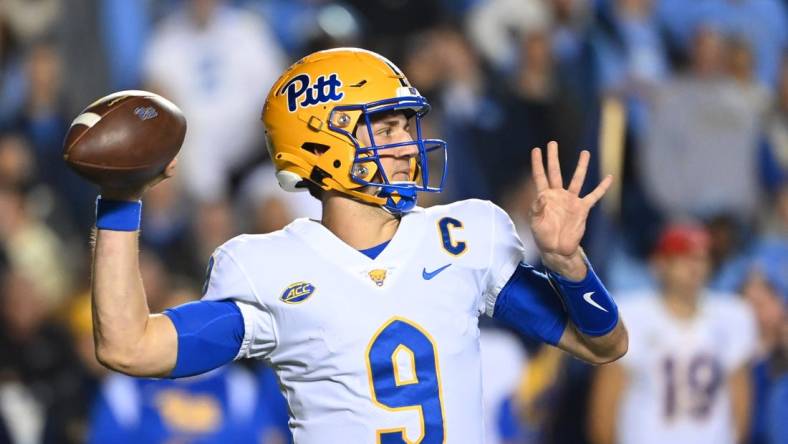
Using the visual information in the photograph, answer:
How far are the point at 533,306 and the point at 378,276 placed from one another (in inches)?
14.8

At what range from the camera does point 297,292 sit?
287 centimetres

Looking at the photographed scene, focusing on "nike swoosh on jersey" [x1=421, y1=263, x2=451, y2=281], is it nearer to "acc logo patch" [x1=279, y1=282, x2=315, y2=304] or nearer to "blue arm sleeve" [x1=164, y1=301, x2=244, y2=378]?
"acc logo patch" [x1=279, y1=282, x2=315, y2=304]

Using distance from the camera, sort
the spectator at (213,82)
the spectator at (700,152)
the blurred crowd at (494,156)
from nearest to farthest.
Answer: the blurred crowd at (494,156)
the spectator at (213,82)
the spectator at (700,152)

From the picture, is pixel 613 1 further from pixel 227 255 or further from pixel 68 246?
pixel 227 255

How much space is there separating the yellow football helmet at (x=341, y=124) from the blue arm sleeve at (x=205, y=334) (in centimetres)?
37

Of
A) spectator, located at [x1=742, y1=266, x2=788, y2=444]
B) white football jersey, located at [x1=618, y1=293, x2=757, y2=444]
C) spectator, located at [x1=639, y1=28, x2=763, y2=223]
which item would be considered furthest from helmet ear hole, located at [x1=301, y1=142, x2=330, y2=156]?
spectator, located at [x1=639, y1=28, x2=763, y2=223]

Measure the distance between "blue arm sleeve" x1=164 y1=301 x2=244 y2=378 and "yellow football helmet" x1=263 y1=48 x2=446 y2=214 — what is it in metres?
0.37

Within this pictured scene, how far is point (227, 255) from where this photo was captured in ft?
9.58

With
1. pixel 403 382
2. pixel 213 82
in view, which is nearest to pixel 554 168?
pixel 403 382

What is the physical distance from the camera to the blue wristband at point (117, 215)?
2.72 metres

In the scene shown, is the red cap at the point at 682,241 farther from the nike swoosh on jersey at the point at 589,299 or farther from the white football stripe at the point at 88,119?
the white football stripe at the point at 88,119

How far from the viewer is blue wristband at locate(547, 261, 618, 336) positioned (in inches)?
114

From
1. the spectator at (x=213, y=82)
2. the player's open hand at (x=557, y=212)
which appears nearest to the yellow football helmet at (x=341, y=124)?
the player's open hand at (x=557, y=212)

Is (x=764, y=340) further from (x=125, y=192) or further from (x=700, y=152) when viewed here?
(x=125, y=192)
